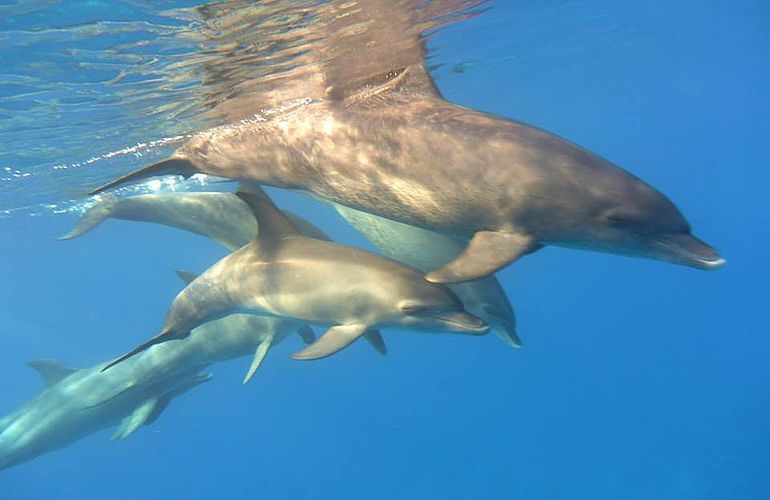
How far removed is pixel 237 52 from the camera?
1038 centimetres

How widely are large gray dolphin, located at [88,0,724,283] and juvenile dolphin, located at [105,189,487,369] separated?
0.61 metres

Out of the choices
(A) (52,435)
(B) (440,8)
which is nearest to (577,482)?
(A) (52,435)

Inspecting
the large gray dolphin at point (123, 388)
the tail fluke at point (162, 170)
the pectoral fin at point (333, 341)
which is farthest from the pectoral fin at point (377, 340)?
the tail fluke at point (162, 170)

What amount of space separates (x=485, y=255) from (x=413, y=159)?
144 centimetres

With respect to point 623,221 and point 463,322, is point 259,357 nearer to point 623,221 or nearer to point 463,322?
point 463,322

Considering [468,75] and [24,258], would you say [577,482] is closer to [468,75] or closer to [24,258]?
[468,75]

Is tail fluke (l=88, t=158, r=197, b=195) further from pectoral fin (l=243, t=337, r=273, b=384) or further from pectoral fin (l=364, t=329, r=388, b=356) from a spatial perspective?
pectoral fin (l=364, t=329, r=388, b=356)

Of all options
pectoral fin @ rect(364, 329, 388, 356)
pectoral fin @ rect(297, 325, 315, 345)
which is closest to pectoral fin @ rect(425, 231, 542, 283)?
pectoral fin @ rect(364, 329, 388, 356)

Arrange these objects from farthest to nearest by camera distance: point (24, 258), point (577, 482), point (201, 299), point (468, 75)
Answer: point (24, 258)
point (577, 482)
point (468, 75)
point (201, 299)

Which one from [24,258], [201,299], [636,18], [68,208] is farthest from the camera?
[24,258]

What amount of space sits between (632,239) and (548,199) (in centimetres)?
76

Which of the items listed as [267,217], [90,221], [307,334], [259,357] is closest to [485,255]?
[267,217]

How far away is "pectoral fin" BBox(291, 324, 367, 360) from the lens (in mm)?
7051

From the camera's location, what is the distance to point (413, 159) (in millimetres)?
6594
